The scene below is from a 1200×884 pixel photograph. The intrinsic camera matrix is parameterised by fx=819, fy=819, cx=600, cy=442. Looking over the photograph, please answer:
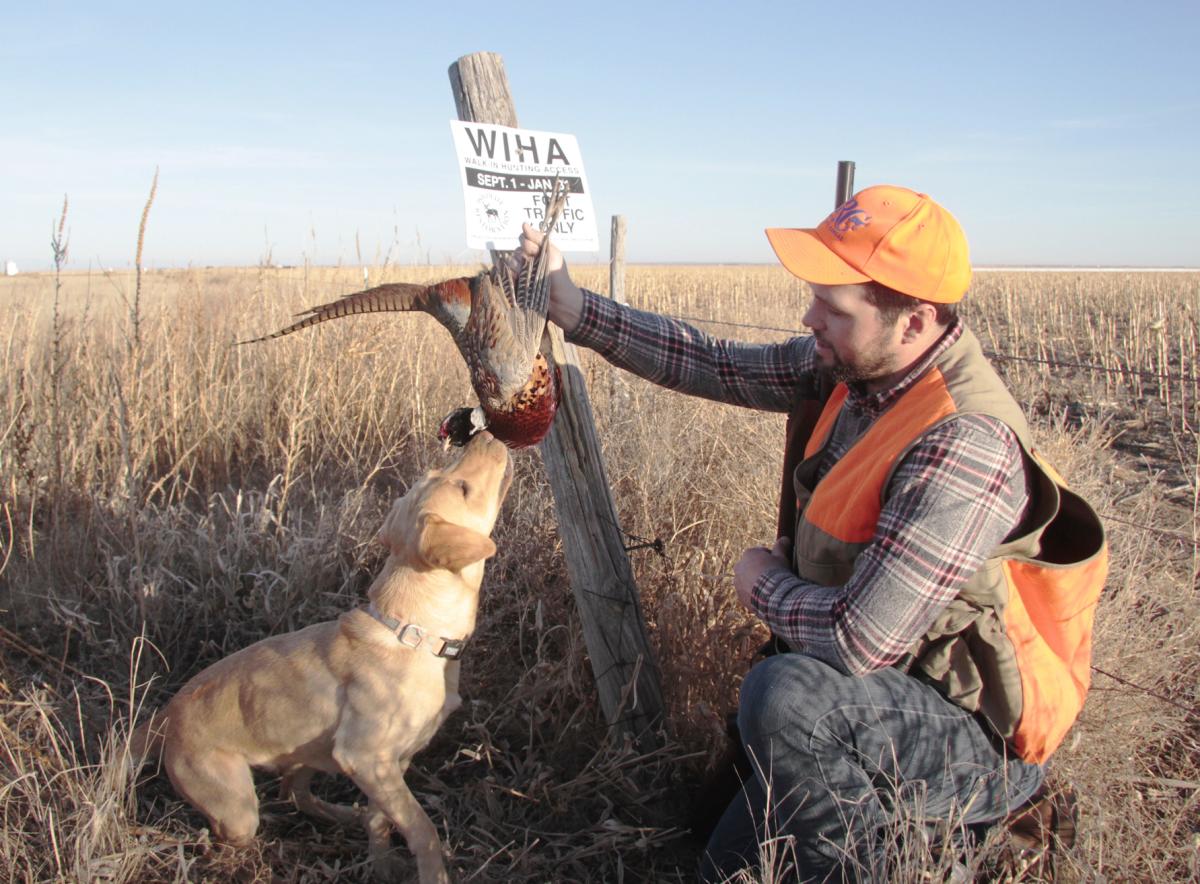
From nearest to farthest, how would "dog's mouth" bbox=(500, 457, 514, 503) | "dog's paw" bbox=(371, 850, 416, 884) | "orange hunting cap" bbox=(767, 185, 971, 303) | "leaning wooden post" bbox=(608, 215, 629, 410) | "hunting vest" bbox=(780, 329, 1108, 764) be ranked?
1. "hunting vest" bbox=(780, 329, 1108, 764)
2. "orange hunting cap" bbox=(767, 185, 971, 303)
3. "dog's paw" bbox=(371, 850, 416, 884)
4. "dog's mouth" bbox=(500, 457, 514, 503)
5. "leaning wooden post" bbox=(608, 215, 629, 410)

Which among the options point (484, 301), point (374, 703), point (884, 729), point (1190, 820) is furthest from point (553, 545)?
point (1190, 820)

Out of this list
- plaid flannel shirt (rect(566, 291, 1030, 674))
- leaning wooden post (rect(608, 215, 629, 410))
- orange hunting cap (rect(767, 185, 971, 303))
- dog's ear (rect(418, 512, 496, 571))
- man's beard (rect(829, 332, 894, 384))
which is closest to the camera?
plaid flannel shirt (rect(566, 291, 1030, 674))

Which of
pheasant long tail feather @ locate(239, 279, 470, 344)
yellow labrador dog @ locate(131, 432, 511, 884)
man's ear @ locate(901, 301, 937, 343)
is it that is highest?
pheasant long tail feather @ locate(239, 279, 470, 344)

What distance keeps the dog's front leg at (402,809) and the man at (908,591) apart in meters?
0.85

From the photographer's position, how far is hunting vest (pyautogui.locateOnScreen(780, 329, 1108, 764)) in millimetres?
2135

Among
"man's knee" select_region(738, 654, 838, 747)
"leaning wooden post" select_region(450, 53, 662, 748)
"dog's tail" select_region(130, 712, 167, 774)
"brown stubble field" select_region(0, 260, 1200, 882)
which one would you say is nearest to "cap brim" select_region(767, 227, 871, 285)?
"leaning wooden post" select_region(450, 53, 662, 748)

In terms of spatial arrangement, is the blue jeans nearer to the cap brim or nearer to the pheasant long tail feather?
the cap brim

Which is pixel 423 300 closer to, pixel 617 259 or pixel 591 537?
pixel 591 537

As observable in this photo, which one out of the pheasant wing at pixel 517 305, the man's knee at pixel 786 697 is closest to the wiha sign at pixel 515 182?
the pheasant wing at pixel 517 305

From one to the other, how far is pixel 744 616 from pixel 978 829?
1.22 m

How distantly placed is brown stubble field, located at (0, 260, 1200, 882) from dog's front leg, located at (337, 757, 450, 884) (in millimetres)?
138

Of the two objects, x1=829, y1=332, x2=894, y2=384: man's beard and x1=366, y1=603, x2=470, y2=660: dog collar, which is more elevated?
x1=829, y1=332, x2=894, y2=384: man's beard

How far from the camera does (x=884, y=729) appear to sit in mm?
2188

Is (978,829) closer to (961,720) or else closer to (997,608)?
(961,720)
